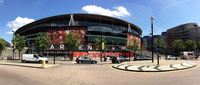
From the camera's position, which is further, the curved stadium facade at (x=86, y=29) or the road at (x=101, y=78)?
the curved stadium facade at (x=86, y=29)

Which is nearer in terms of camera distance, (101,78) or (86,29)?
(101,78)

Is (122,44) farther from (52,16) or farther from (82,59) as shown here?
(82,59)

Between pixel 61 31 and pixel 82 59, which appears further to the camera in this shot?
pixel 61 31

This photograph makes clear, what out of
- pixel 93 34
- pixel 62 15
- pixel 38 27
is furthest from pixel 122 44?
pixel 38 27

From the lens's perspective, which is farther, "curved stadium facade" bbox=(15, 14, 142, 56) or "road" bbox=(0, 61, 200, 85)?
"curved stadium facade" bbox=(15, 14, 142, 56)

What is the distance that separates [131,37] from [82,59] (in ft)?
257

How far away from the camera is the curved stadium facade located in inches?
4262

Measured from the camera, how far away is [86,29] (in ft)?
362

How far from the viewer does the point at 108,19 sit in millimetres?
126625

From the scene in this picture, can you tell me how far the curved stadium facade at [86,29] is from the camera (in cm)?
10825

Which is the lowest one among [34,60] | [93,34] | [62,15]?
[34,60]

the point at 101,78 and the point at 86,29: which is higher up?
the point at 86,29

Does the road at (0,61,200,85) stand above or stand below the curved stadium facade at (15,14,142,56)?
below

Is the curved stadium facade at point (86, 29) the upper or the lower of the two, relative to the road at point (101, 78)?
upper
